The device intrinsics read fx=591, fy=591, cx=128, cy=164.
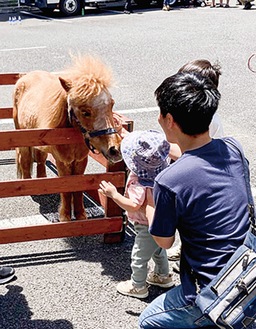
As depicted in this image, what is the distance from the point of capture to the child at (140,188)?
10.8ft

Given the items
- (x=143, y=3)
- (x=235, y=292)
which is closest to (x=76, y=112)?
(x=235, y=292)

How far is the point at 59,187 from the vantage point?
14.3 ft

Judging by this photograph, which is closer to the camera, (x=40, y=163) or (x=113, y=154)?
(x=113, y=154)

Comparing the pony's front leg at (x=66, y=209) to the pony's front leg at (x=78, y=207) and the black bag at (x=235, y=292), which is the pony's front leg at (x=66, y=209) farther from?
the black bag at (x=235, y=292)

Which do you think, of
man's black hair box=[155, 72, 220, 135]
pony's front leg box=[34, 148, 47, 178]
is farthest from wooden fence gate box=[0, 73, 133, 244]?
man's black hair box=[155, 72, 220, 135]

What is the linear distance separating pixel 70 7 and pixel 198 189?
747 inches

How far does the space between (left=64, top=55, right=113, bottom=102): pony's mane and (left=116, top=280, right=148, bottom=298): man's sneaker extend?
1.32 metres

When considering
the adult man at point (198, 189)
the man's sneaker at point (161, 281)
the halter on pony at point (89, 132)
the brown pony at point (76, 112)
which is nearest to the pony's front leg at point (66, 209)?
the brown pony at point (76, 112)

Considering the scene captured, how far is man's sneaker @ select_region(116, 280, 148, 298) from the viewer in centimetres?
394

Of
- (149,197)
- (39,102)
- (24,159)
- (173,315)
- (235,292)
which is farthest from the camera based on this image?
(24,159)

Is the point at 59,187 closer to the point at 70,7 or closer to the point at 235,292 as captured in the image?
the point at 235,292

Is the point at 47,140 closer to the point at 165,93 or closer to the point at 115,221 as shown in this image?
the point at 115,221

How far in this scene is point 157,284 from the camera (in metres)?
4.08

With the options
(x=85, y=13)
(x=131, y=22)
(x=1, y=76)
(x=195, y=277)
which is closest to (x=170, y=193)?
(x=195, y=277)
